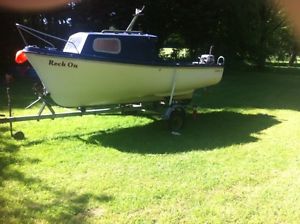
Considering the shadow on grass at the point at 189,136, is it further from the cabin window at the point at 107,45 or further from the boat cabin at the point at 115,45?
the cabin window at the point at 107,45

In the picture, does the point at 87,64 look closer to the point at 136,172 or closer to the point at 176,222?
the point at 136,172

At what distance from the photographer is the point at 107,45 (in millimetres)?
9031

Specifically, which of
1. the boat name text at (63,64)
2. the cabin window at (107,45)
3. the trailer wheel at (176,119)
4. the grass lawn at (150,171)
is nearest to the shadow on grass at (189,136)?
Result: the grass lawn at (150,171)

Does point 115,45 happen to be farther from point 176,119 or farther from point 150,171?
point 150,171

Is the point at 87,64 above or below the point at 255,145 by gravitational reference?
above

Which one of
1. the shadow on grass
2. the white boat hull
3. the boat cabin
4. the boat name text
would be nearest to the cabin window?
the boat cabin

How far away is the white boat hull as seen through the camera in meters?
8.41

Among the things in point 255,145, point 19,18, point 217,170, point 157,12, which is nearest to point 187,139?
point 255,145

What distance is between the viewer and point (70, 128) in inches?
382

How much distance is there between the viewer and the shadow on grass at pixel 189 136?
827 cm

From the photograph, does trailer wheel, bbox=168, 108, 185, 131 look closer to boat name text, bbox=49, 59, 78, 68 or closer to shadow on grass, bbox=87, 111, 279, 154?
shadow on grass, bbox=87, 111, 279, 154

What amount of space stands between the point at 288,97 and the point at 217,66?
4950 millimetres

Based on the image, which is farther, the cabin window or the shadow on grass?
the cabin window

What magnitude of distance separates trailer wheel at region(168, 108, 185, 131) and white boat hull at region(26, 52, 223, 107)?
0.71 m
